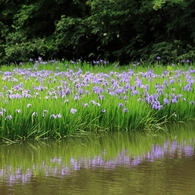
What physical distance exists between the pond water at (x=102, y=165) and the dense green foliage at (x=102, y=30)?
8.11 m

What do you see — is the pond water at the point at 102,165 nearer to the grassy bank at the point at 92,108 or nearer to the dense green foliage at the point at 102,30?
the grassy bank at the point at 92,108

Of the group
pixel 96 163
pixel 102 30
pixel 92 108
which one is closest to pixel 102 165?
pixel 96 163

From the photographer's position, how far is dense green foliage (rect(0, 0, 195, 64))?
50.2 feet

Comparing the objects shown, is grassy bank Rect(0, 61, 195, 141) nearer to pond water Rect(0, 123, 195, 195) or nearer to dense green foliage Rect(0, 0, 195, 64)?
pond water Rect(0, 123, 195, 195)

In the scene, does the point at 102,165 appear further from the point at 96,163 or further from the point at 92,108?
the point at 92,108

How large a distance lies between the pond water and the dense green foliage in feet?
26.6

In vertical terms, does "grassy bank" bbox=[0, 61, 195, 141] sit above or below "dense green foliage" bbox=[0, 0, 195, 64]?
below

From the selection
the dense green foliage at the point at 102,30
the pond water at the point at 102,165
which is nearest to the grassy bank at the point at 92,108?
the pond water at the point at 102,165

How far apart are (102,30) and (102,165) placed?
11.4 m

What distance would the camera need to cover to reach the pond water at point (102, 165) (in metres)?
4.27

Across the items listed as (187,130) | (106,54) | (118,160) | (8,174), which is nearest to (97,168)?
(118,160)

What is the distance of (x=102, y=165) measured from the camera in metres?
5.13

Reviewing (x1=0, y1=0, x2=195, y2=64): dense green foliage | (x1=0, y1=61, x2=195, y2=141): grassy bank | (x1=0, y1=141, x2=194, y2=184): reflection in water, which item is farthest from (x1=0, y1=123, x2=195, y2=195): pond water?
(x1=0, y1=0, x2=195, y2=64): dense green foliage

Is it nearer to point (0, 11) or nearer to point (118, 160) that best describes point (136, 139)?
point (118, 160)
